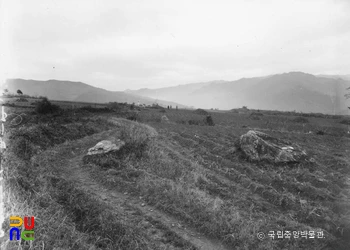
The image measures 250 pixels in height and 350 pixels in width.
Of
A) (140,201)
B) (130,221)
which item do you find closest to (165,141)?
(140,201)

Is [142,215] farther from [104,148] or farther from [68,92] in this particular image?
[68,92]

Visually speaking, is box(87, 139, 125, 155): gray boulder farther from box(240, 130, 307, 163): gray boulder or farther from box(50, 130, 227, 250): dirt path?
box(240, 130, 307, 163): gray boulder

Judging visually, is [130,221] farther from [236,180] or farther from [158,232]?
[236,180]

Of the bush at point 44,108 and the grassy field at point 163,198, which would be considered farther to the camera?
the bush at point 44,108

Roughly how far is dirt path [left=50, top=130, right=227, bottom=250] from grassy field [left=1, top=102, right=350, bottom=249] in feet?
0.10

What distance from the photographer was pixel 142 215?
5.87 m

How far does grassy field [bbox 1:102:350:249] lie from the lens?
4.79m

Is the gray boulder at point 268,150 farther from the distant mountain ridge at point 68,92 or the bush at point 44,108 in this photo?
the distant mountain ridge at point 68,92

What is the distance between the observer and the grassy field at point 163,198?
479 cm

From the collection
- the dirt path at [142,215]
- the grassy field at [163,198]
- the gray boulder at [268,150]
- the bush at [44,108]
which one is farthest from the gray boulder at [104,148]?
the bush at [44,108]

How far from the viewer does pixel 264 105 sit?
569 feet

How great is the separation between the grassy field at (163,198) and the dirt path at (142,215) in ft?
0.10

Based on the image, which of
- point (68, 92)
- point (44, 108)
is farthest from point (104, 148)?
point (68, 92)

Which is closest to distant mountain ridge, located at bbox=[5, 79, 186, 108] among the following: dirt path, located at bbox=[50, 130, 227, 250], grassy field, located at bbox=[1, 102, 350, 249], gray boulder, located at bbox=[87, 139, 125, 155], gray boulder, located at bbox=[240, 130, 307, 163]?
gray boulder, located at bbox=[240, 130, 307, 163]
